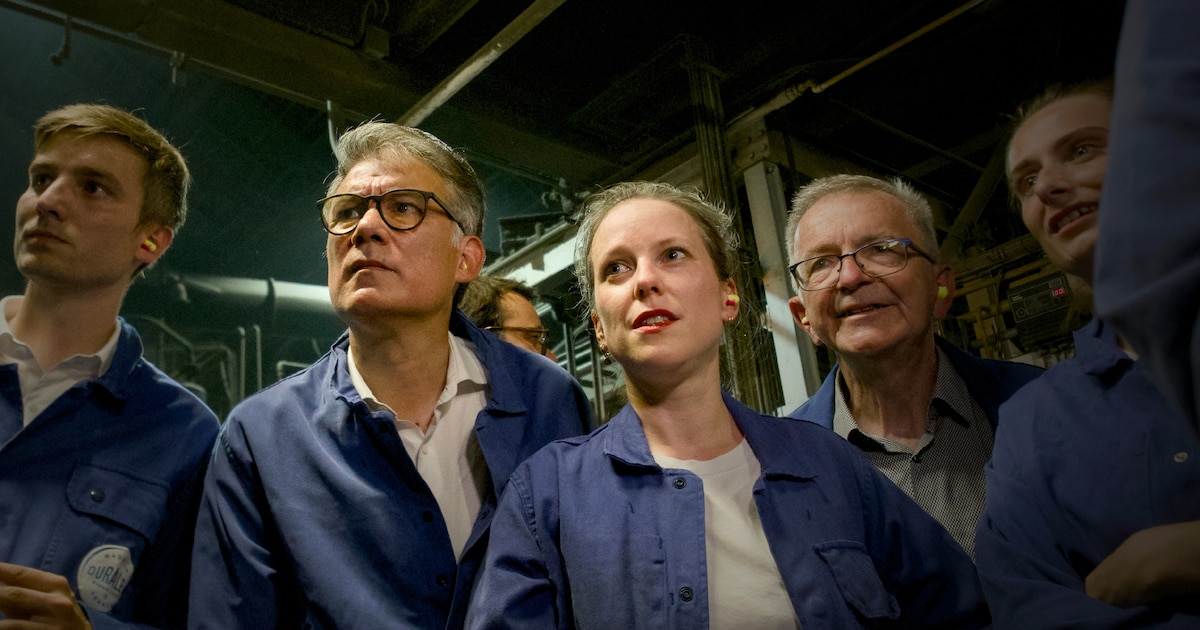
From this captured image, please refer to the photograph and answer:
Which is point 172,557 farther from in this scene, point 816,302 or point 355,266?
point 816,302

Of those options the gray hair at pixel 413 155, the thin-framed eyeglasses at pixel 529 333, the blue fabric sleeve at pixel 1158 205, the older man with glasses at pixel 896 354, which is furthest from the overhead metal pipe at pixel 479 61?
the blue fabric sleeve at pixel 1158 205

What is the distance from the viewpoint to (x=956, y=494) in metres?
1.80

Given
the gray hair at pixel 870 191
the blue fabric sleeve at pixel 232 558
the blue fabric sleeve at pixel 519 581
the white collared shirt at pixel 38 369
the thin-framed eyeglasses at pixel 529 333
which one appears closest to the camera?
the blue fabric sleeve at pixel 519 581

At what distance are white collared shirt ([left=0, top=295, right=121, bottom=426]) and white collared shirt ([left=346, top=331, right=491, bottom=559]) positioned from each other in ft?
1.95

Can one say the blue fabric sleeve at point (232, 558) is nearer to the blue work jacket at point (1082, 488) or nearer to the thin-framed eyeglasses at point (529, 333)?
the blue work jacket at point (1082, 488)

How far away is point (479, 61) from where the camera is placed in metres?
3.74

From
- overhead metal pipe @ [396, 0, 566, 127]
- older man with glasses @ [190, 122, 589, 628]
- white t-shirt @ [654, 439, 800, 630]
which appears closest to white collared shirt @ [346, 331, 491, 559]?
older man with glasses @ [190, 122, 589, 628]

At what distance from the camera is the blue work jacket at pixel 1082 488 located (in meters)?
0.98

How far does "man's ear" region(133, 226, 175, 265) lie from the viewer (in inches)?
72.1

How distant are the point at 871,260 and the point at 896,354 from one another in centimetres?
28

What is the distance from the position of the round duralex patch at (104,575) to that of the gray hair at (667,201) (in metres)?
1.24

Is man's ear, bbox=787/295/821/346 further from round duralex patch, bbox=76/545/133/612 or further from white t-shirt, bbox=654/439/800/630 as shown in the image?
round duralex patch, bbox=76/545/133/612

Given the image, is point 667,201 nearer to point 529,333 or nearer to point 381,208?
point 381,208

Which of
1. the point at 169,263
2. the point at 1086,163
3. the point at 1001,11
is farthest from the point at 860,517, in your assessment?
the point at 169,263
